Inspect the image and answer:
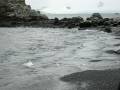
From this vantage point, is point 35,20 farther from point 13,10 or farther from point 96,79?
point 96,79

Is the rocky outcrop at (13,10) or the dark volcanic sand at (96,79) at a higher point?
the rocky outcrop at (13,10)

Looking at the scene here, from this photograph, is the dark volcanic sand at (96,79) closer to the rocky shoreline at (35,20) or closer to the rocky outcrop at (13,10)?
the rocky shoreline at (35,20)

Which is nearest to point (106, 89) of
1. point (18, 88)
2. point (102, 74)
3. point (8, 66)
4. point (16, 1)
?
point (102, 74)

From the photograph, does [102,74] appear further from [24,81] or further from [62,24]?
[62,24]

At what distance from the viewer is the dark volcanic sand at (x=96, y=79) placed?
14.1 meters

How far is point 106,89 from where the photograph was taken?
534 inches

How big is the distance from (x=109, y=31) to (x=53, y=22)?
29.1 m

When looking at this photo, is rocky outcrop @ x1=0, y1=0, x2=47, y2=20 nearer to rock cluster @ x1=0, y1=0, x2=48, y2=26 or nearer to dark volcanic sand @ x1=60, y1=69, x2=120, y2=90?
rock cluster @ x1=0, y1=0, x2=48, y2=26

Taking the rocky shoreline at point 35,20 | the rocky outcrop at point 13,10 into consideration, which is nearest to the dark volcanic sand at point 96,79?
the rocky shoreline at point 35,20

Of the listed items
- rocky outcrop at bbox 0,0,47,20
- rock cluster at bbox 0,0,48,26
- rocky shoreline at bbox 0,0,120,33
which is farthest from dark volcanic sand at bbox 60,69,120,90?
rocky outcrop at bbox 0,0,47,20

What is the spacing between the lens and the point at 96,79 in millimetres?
15641

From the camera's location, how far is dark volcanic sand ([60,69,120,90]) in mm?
14073

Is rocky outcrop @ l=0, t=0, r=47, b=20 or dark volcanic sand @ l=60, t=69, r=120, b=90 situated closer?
dark volcanic sand @ l=60, t=69, r=120, b=90

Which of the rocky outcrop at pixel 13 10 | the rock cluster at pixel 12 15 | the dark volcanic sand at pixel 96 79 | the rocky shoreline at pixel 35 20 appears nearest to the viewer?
the dark volcanic sand at pixel 96 79
